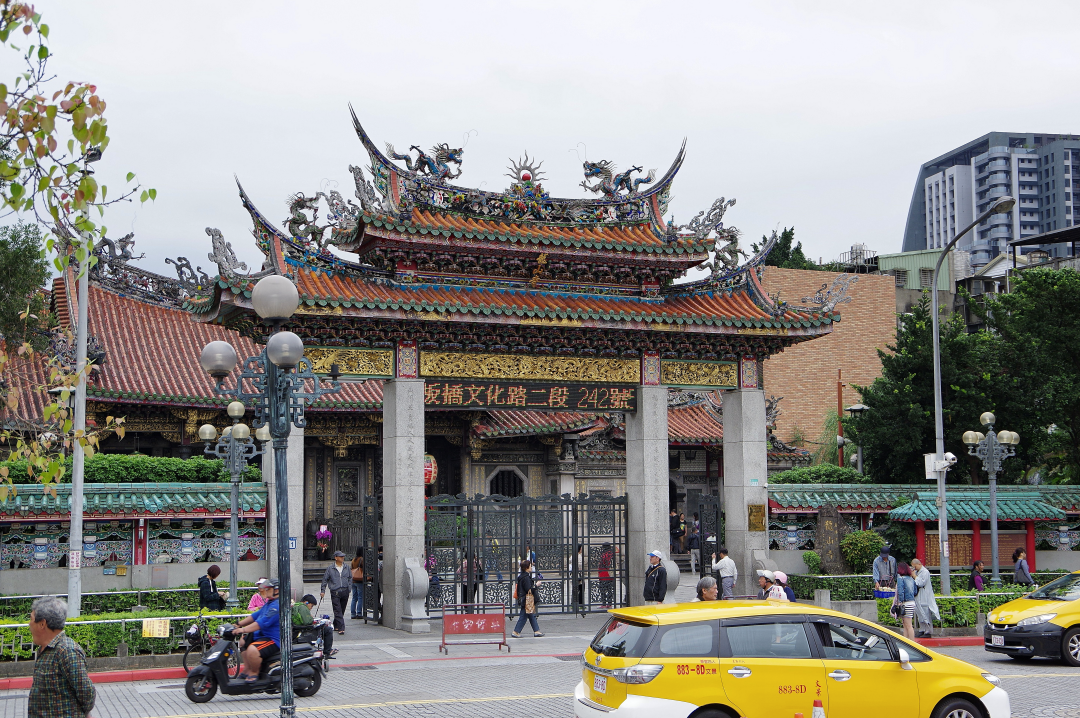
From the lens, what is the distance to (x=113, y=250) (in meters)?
32.7

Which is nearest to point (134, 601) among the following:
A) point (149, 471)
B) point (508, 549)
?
point (149, 471)

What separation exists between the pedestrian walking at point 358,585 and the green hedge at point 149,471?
9.84ft

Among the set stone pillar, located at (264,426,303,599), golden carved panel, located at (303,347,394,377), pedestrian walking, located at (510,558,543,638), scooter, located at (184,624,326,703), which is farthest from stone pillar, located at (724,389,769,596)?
scooter, located at (184,624,326,703)

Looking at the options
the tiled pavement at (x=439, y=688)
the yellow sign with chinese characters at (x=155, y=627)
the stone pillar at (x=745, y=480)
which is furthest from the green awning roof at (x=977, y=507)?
the yellow sign with chinese characters at (x=155, y=627)

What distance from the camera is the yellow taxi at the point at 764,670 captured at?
31.6 ft

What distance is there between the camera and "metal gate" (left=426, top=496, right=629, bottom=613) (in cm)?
2186

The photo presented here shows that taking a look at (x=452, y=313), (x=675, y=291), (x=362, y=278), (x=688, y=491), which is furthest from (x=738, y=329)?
(x=688, y=491)

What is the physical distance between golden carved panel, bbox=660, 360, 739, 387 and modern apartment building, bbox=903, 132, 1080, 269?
106815 mm

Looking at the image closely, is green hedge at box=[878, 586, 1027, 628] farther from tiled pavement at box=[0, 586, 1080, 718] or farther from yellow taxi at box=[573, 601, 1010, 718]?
yellow taxi at box=[573, 601, 1010, 718]

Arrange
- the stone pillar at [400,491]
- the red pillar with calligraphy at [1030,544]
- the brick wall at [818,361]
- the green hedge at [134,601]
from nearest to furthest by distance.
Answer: the green hedge at [134,601] < the stone pillar at [400,491] < the red pillar with calligraphy at [1030,544] < the brick wall at [818,361]

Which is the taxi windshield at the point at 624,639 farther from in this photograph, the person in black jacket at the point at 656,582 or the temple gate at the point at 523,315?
the temple gate at the point at 523,315

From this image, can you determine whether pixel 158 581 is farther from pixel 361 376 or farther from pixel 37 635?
pixel 37 635

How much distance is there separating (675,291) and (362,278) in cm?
723

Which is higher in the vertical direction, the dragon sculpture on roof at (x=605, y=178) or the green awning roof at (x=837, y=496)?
the dragon sculpture on roof at (x=605, y=178)
